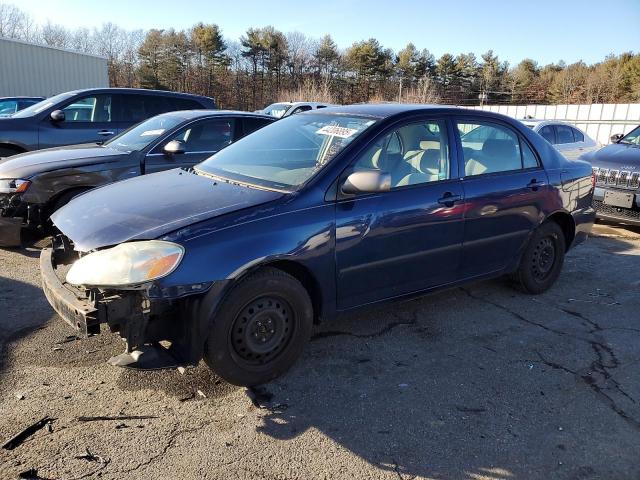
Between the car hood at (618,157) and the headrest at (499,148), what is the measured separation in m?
3.95

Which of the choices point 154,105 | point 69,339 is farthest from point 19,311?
point 154,105

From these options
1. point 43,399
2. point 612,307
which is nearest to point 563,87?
point 612,307

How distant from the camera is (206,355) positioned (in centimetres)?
289

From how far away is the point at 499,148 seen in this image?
447 cm

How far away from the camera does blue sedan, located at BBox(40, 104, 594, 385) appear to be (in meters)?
2.75

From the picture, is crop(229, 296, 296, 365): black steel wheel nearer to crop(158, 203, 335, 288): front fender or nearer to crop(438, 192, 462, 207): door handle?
crop(158, 203, 335, 288): front fender

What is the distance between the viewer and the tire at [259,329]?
288cm

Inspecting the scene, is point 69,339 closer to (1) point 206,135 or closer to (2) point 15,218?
(2) point 15,218

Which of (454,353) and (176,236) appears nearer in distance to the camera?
(176,236)

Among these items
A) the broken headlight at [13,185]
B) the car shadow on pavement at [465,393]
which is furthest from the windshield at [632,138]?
the broken headlight at [13,185]

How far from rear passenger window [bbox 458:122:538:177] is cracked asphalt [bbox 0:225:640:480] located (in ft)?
4.22

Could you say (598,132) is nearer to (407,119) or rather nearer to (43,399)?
(407,119)

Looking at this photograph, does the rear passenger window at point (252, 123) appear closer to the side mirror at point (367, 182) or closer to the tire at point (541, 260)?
the tire at point (541, 260)

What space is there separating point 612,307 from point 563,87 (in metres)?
52.3
